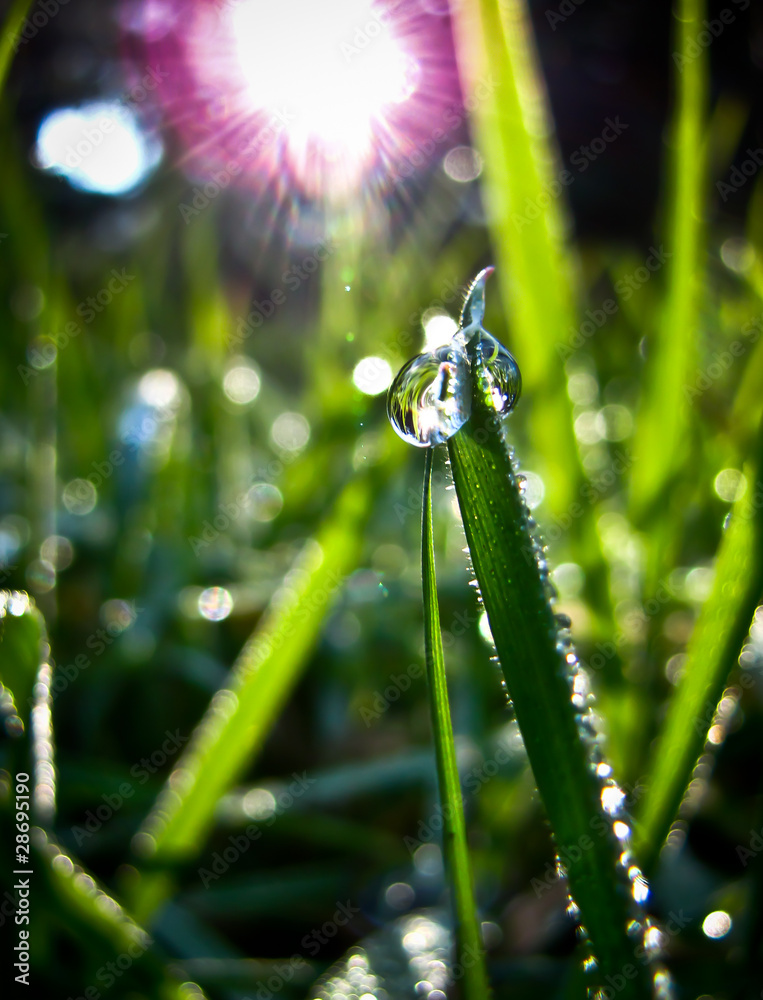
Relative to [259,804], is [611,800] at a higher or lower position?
lower

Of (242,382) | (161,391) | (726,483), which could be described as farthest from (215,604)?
(242,382)

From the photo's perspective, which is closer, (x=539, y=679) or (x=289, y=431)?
(x=539, y=679)

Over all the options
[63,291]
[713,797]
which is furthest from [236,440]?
[713,797]

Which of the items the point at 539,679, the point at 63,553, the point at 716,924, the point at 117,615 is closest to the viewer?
the point at 539,679

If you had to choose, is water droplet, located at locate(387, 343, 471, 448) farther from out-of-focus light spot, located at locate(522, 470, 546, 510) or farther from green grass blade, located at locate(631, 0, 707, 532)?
out-of-focus light spot, located at locate(522, 470, 546, 510)

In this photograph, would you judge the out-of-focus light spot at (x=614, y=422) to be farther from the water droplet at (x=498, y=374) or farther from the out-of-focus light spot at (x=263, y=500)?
the water droplet at (x=498, y=374)

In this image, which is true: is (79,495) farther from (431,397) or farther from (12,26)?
(431,397)
